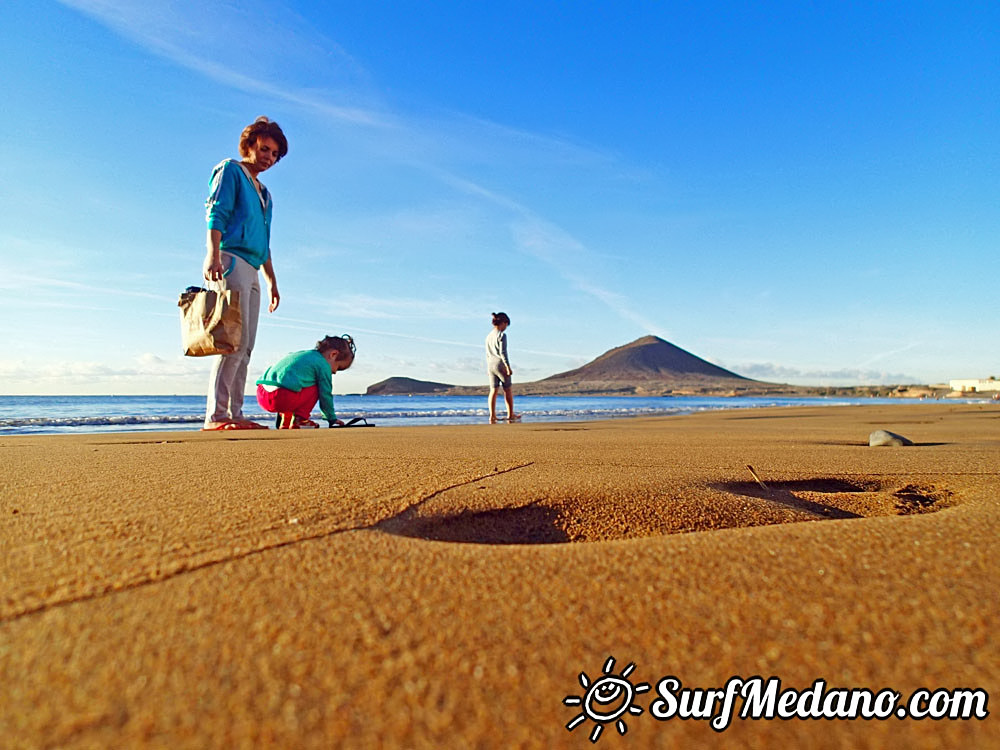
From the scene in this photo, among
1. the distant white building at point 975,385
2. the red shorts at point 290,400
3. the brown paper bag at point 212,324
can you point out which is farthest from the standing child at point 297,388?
the distant white building at point 975,385

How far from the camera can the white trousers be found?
4199 millimetres

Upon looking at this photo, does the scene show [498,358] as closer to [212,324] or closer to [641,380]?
[212,324]

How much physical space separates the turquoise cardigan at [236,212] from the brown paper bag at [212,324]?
575 millimetres

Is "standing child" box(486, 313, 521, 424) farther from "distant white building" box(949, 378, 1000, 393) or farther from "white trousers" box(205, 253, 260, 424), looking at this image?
"distant white building" box(949, 378, 1000, 393)

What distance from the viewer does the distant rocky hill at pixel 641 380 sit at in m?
38.7

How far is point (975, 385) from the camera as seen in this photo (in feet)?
92.3

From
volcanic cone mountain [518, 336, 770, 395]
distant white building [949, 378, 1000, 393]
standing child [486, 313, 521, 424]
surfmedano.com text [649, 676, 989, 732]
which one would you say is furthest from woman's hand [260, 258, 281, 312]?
volcanic cone mountain [518, 336, 770, 395]

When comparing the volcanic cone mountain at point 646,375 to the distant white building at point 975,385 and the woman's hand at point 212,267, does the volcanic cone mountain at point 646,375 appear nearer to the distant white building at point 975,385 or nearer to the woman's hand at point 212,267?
the distant white building at point 975,385

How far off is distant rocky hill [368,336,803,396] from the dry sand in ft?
120

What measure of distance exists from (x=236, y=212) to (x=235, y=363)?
3.67 feet

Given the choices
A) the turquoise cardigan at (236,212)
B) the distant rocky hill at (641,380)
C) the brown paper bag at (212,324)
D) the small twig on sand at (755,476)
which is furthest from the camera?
the distant rocky hill at (641,380)

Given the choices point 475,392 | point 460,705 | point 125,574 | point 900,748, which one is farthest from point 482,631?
point 475,392

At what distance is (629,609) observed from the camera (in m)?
0.58

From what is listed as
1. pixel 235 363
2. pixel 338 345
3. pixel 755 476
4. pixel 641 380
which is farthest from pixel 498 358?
pixel 641 380
